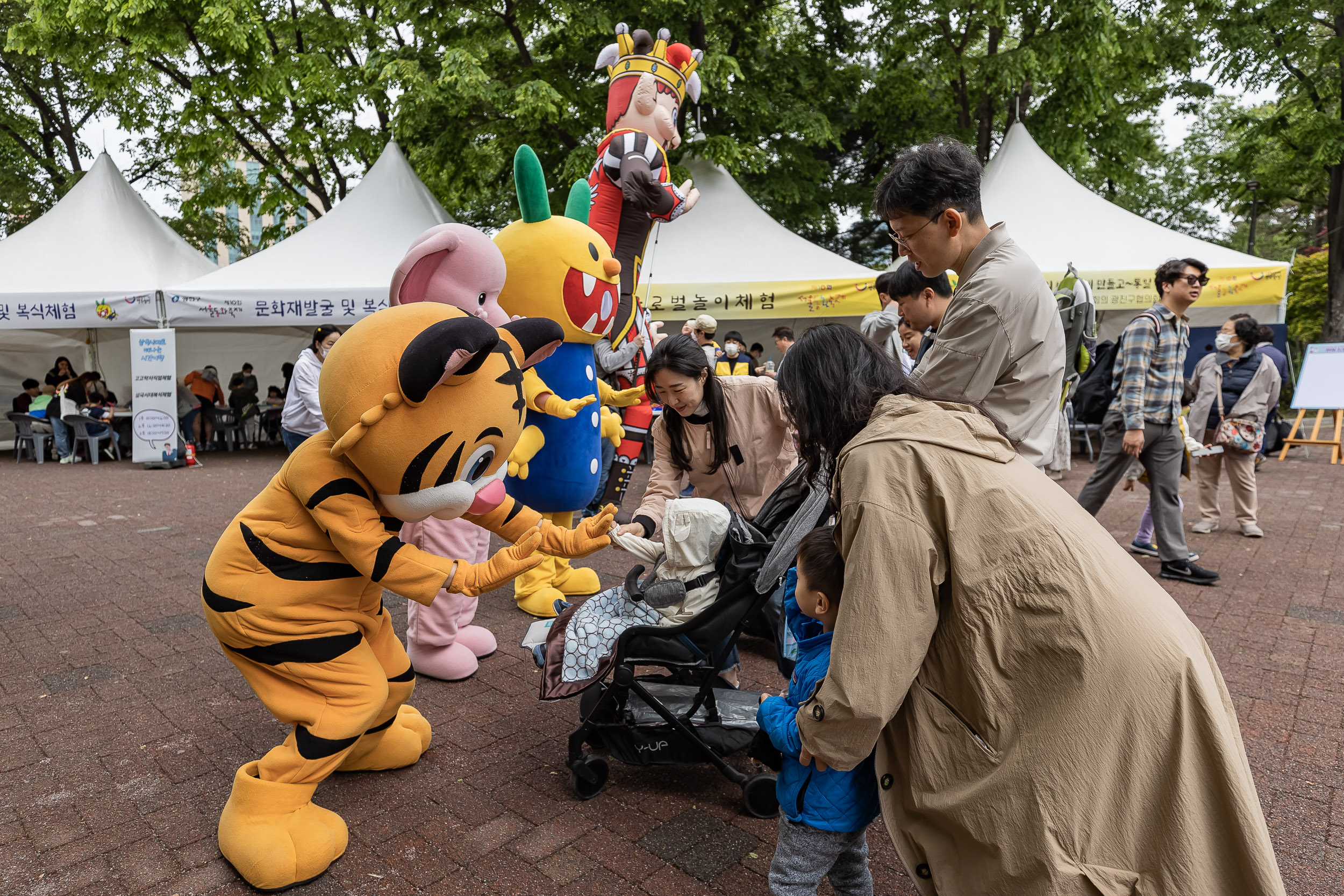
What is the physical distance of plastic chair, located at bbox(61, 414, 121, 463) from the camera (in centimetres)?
1216

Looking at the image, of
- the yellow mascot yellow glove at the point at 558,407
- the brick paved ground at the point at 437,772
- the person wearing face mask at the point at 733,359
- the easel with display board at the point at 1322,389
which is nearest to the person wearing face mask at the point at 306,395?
the brick paved ground at the point at 437,772

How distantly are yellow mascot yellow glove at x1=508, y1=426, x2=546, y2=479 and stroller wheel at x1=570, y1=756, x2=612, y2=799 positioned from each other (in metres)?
1.45

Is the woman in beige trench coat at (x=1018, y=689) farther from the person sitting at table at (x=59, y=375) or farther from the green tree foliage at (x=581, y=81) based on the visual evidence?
the person sitting at table at (x=59, y=375)

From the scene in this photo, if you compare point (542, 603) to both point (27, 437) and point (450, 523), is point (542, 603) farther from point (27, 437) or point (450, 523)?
point (27, 437)

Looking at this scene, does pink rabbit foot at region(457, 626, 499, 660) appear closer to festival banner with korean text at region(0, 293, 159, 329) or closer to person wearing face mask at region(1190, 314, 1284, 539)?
person wearing face mask at region(1190, 314, 1284, 539)

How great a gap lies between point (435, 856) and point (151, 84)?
17634 mm

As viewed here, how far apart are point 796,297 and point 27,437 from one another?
1162cm

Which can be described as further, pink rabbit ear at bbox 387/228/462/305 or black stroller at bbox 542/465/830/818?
pink rabbit ear at bbox 387/228/462/305

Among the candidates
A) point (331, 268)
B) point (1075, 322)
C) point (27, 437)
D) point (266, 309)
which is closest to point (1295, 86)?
point (1075, 322)

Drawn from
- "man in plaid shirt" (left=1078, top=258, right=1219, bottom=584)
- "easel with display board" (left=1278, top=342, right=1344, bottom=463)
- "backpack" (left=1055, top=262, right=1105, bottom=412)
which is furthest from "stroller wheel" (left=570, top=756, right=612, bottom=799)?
"easel with display board" (left=1278, top=342, right=1344, bottom=463)

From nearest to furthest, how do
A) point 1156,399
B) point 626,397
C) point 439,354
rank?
point 439,354
point 626,397
point 1156,399

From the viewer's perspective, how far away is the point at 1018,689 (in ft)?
4.69

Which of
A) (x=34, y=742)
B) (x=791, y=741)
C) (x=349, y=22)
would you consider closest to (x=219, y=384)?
(x=349, y=22)

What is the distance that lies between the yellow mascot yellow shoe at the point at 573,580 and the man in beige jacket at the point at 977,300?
2942 mm
